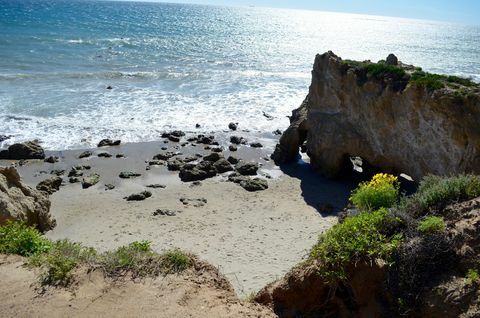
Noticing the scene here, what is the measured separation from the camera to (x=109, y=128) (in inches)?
1288

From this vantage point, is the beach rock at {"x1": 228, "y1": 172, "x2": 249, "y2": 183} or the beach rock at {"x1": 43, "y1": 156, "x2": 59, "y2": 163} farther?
the beach rock at {"x1": 43, "y1": 156, "x2": 59, "y2": 163}

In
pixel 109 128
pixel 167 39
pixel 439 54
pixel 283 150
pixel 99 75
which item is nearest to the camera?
pixel 283 150

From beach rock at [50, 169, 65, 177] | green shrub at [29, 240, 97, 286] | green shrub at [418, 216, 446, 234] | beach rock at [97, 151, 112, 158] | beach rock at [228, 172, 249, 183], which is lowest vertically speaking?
beach rock at [50, 169, 65, 177]

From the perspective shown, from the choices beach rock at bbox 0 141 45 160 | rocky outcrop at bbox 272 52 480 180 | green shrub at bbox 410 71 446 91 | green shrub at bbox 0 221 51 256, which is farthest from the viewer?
beach rock at bbox 0 141 45 160

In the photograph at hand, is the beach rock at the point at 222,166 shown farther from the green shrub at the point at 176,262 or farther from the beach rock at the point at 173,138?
the green shrub at the point at 176,262

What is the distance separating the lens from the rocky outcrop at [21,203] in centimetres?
1612

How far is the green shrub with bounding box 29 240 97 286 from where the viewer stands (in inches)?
A: 332

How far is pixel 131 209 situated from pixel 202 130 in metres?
13.1

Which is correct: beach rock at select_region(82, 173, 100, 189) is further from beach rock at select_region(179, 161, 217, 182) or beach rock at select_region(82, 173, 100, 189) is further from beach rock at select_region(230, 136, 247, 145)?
beach rock at select_region(230, 136, 247, 145)

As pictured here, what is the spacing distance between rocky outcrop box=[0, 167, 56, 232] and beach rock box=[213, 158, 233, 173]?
30.3 ft

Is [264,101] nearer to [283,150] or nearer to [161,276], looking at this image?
[283,150]

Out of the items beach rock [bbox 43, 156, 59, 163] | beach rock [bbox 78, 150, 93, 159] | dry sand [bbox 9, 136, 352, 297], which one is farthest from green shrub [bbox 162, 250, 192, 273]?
beach rock [bbox 78, 150, 93, 159]

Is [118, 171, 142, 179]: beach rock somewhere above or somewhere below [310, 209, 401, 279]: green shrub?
below

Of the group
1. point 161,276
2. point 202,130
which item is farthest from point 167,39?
point 161,276
